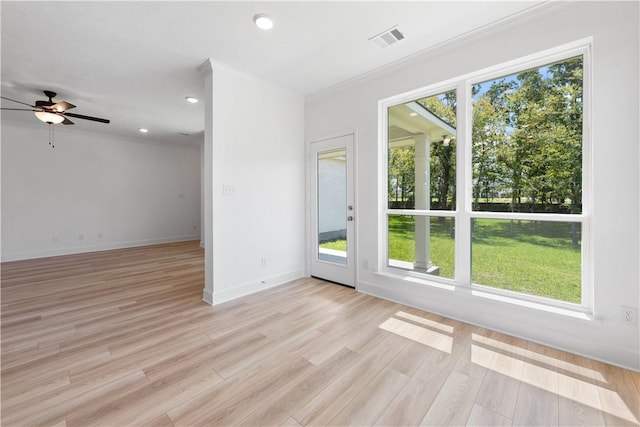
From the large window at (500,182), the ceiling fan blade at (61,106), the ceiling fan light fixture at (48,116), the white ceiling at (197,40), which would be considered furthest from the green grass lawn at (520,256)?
the ceiling fan light fixture at (48,116)

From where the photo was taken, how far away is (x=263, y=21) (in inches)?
94.5

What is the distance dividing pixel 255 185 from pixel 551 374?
340 cm

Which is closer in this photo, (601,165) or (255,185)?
(601,165)

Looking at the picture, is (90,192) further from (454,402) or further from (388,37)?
(454,402)

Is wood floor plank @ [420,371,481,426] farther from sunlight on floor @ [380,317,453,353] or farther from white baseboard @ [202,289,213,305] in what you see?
white baseboard @ [202,289,213,305]

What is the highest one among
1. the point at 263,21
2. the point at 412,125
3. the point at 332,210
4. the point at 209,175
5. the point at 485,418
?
the point at 263,21

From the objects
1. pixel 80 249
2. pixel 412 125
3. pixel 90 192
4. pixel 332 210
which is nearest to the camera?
pixel 412 125

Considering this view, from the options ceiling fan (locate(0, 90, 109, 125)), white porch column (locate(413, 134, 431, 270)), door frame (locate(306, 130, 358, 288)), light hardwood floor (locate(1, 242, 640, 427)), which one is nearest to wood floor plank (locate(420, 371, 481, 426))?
light hardwood floor (locate(1, 242, 640, 427))

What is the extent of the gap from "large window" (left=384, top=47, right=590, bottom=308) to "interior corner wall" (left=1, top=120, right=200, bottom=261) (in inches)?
267

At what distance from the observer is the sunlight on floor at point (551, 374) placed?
1638mm

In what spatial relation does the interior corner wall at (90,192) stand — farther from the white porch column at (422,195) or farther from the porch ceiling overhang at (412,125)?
the white porch column at (422,195)

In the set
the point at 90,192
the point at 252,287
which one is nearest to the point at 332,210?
the point at 252,287

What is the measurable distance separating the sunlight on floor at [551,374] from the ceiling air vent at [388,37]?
2.92 metres

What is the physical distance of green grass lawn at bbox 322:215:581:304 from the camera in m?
2.32
